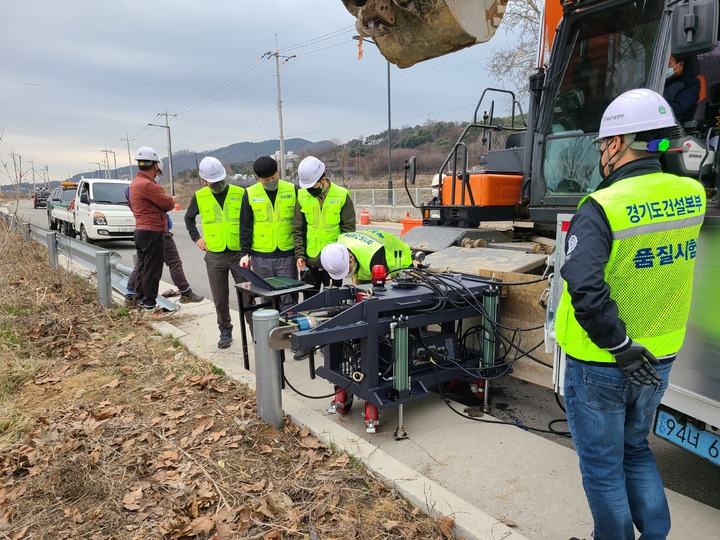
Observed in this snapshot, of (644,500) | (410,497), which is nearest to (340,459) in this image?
(410,497)

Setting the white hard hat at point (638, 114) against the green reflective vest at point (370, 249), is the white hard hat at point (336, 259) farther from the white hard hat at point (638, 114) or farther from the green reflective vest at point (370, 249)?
the white hard hat at point (638, 114)

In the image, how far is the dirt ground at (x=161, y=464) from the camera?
268cm

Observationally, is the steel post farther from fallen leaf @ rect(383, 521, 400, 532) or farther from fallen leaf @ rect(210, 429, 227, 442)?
fallen leaf @ rect(210, 429, 227, 442)

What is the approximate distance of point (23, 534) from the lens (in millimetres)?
2693

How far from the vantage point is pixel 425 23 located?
2.37 metres

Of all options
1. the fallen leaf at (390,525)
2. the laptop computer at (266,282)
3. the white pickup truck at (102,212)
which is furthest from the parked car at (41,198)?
the fallen leaf at (390,525)

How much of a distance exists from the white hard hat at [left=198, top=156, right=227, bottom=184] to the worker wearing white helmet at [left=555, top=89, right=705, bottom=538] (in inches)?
164

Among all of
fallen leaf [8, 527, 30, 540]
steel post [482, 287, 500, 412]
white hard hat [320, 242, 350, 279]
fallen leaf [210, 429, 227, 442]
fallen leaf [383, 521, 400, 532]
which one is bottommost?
fallen leaf [8, 527, 30, 540]

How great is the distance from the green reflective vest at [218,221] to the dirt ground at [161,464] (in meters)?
1.22

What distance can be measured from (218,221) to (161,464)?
2871 millimetres

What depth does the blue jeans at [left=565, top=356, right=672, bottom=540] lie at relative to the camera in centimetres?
209

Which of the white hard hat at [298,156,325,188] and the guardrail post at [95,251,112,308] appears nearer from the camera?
the white hard hat at [298,156,325,188]

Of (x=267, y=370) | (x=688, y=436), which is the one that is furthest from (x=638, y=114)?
(x=267, y=370)

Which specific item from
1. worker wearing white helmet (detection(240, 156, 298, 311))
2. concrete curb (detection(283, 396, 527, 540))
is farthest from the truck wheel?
concrete curb (detection(283, 396, 527, 540))
